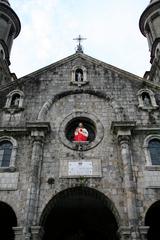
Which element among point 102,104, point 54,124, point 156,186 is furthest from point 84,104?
point 156,186

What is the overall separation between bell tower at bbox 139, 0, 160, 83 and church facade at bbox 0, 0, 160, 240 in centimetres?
550

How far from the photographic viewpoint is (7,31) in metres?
22.8

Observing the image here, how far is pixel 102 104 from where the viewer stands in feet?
49.6

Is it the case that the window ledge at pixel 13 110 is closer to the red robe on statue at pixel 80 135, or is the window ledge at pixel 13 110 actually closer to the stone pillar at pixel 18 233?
the red robe on statue at pixel 80 135

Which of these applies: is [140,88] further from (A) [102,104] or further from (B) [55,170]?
(B) [55,170]

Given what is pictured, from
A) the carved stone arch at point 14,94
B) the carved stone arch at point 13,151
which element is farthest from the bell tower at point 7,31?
the carved stone arch at point 13,151

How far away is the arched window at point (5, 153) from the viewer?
43.3ft

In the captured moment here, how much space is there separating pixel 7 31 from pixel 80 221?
1586 cm

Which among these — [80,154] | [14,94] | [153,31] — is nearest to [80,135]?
[80,154]

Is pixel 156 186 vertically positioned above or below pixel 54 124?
below

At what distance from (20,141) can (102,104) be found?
4706 mm

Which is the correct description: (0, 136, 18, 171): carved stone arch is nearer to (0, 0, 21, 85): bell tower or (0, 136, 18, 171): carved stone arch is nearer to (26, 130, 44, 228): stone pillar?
(26, 130, 44, 228): stone pillar

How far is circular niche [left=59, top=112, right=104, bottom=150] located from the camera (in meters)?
13.5

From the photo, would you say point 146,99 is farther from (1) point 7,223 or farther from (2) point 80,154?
(1) point 7,223
